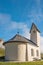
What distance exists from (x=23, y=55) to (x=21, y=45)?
205 cm

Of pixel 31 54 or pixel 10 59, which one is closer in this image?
pixel 10 59

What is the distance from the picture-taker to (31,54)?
39000 millimetres

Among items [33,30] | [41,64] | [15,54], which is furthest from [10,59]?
[33,30]

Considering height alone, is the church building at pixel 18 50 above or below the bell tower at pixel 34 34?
below

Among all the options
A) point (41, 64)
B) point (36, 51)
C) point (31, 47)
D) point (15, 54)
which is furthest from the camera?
point (36, 51)

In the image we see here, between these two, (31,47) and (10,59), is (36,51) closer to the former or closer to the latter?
(31,47)

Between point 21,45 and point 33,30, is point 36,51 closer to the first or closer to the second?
point 33,30

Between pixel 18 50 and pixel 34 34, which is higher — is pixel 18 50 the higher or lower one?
the lower one

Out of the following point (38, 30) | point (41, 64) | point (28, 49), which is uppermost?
point (38, 30)

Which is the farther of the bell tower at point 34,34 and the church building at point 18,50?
the bell tower at point 34,34

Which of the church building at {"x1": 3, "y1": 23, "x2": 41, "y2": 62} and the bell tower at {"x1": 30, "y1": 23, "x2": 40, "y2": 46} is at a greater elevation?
the bell tower at {"x1": 30, "y1": 23, "x2": 40, "y2": 46}

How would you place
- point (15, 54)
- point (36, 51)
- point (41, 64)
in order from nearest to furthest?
point (41, 64), point (15, 54), point (36, 51)

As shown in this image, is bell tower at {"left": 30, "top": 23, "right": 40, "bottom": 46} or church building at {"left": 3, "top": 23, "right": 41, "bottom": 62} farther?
bell tower at {"left": 30, "top": 23, "right": 40, "bottom": 46}

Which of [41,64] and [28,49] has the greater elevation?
[28,49]
